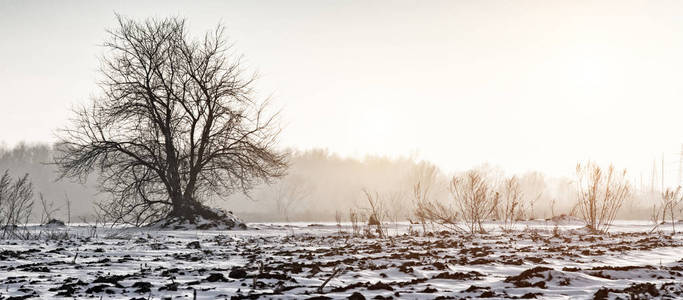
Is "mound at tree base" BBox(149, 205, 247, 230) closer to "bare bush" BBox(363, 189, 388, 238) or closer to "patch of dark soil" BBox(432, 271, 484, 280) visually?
"bare bush" BBox(363, 189, 388, 238)

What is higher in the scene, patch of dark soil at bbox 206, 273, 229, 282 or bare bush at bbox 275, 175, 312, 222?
bare bush at bbox 275, 175, 312, 222

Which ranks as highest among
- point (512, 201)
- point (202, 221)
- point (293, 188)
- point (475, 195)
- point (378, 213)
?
point (293, 188)

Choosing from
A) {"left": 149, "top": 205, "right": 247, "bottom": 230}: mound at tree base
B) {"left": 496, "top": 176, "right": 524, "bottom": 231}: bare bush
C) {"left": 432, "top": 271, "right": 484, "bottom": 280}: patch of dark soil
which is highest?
{"left": 496, "top": 176, "right": 524, "bottom": 231}: bare bush

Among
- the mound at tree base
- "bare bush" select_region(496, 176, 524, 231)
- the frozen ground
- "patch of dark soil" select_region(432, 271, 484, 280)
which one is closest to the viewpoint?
the frozen ground

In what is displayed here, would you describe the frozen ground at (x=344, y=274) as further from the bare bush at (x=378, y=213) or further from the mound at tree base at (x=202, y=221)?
the mound at tree base at (x=202, y=221)

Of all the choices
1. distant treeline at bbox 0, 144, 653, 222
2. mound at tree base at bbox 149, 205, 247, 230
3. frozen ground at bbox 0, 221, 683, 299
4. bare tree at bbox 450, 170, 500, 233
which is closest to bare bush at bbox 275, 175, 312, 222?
distant treeline at bbox 0, 144, 653, 222

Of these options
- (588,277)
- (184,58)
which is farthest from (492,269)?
(184,58)

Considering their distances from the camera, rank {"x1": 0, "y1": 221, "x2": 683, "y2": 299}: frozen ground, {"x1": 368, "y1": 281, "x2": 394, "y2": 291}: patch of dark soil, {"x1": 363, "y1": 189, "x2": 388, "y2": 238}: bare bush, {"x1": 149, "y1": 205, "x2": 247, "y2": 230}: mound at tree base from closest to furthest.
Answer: {"x1": 0, "y1": 221, "x2": 683, "y2": 299}: frozen ground
{"x1": 368, "y1": 281, "x2": 394, "y2": 291}: patch of dark soil
{"x1": 363, "y1": 189, "x2": 388, "y2": 238}: bare bush
{"x1": 149, "y1": 205, "x2": 247, "y2": 230}: mound at tree base

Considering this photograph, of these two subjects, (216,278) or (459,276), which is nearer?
(216,278)

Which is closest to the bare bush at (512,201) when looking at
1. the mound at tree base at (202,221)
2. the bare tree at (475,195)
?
the bare tree at (475,195)

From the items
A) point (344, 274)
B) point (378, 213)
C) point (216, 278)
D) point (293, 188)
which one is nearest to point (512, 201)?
point (378, 213)

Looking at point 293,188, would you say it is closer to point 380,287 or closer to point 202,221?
point 202,221

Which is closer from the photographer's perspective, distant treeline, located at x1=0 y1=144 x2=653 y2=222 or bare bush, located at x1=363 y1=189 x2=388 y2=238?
bare bush, located at x1=363 y1=189 x2=388 y2=238

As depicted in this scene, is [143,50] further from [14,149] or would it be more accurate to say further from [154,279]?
[14,149]
